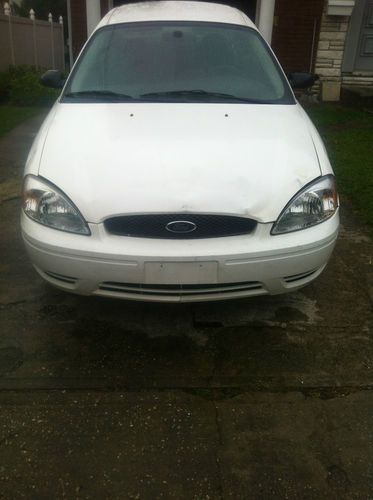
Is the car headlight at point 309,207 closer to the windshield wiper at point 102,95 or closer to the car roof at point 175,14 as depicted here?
the windshield wiper at point 102,95

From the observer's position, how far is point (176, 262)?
2.42 metres

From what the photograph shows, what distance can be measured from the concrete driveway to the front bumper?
38 cm

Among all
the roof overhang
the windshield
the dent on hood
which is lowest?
the dent on hood

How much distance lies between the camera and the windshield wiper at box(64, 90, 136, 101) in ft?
11.3

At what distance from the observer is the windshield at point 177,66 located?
3.50 metres

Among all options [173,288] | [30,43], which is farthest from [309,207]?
[30,43]

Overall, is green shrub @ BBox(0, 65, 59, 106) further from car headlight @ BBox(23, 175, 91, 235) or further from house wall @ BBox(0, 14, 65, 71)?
car headlight @ BBox(23, 175, 91, 235)

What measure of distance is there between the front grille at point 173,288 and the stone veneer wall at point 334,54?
9172mm

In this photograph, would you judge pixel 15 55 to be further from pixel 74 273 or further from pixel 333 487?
pixel 333 487

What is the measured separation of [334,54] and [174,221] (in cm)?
940

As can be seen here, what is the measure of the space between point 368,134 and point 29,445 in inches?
276

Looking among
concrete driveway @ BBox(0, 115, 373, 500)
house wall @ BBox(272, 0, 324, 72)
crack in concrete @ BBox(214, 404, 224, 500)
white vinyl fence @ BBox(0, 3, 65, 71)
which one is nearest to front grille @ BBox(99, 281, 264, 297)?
concrete driveway @ BBox(0, 115, 373, 500)

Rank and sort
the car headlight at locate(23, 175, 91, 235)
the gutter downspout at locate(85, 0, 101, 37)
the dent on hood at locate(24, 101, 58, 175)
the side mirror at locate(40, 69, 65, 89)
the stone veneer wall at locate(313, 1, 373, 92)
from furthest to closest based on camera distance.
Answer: the stone veneer wall at locate(313, 1, 373, 92)
the gutter downspout at locate(85, 0, 101, 37)
the side mirror at locate(40, 69, 65, 89)
the dent on hood at locate(24, 101, 58, 175)
the car headlight at locate(23, 175, 91, 235)

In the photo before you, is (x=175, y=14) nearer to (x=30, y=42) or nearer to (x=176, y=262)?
(x=176, y=262)
